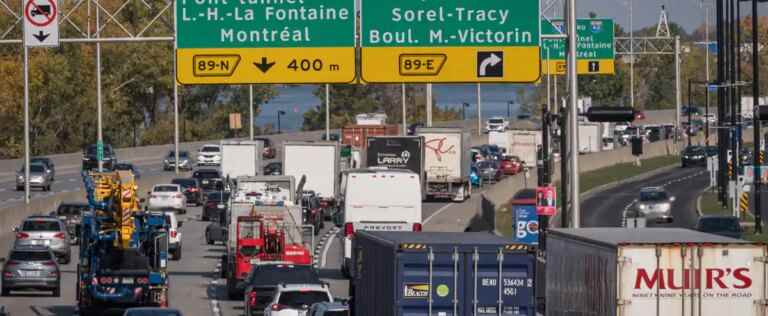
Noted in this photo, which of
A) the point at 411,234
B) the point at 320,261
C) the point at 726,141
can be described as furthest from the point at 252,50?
the point at 726,141

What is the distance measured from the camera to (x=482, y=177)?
93.2 meters

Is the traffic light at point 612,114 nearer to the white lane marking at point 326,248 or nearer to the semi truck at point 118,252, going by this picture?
the semi truck at point 118,252

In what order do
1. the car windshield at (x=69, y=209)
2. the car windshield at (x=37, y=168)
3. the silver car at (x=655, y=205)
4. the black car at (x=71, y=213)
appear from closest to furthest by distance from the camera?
1. the black car at (x=71, y=213)
2. the car windshield at (x=69, y=209)
3. the silver car at (x=655, y=205)
4. the car windshield at (x=37, y=168)

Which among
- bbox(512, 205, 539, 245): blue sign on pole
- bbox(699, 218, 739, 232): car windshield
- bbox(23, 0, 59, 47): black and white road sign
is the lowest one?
bbox(699, 218, 739, 232): car windshield

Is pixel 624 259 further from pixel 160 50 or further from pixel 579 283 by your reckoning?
pixel 160 50

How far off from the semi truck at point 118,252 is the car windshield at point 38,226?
11747 mm

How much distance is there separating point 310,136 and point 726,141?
5201 cm

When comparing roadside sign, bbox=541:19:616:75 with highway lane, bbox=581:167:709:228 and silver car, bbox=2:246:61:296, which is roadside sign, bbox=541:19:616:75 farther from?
silver car, bbox=2:246:61:296

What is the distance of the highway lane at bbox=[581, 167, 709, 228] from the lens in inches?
2746

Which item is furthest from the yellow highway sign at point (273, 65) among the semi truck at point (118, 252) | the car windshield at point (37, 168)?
the car windshield at point (37, 168)

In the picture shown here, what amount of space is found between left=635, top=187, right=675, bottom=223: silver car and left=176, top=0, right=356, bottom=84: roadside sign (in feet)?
129

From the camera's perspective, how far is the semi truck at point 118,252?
119 feet

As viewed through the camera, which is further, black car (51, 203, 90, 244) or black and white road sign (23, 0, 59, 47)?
black car (51, 203, 90, 244)

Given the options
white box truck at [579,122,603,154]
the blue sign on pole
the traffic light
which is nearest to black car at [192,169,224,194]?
white box truck at [579,122,603,154]
